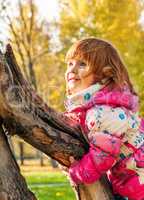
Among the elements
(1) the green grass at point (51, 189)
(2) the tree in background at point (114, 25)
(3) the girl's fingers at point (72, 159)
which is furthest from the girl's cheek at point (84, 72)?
(2) the tree in background at point (114, 25)

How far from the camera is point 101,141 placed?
315 cm

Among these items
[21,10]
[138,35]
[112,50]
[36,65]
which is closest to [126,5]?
[138,35]

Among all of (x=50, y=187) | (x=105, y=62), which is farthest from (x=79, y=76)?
(x=50, y=187)

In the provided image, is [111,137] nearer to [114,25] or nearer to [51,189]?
[51,189]

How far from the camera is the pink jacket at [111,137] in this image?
3.17 metres

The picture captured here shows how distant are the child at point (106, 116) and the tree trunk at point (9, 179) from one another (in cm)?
25

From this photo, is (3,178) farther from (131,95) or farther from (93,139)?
(131,95)

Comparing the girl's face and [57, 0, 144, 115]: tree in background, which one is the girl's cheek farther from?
[57, 0, 144, 115]: tree in background

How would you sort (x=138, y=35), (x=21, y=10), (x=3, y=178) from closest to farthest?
1. (x=3, y=178)
2. (x=138, y=35)
3. (x=21, y=10)

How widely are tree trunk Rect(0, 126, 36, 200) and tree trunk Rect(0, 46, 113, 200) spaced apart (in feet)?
0.32

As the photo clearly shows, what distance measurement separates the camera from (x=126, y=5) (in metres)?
26.3

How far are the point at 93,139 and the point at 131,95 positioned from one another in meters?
0.32

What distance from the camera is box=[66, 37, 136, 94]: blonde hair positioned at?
11.0ft

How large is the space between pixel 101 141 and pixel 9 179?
0.47 meters
